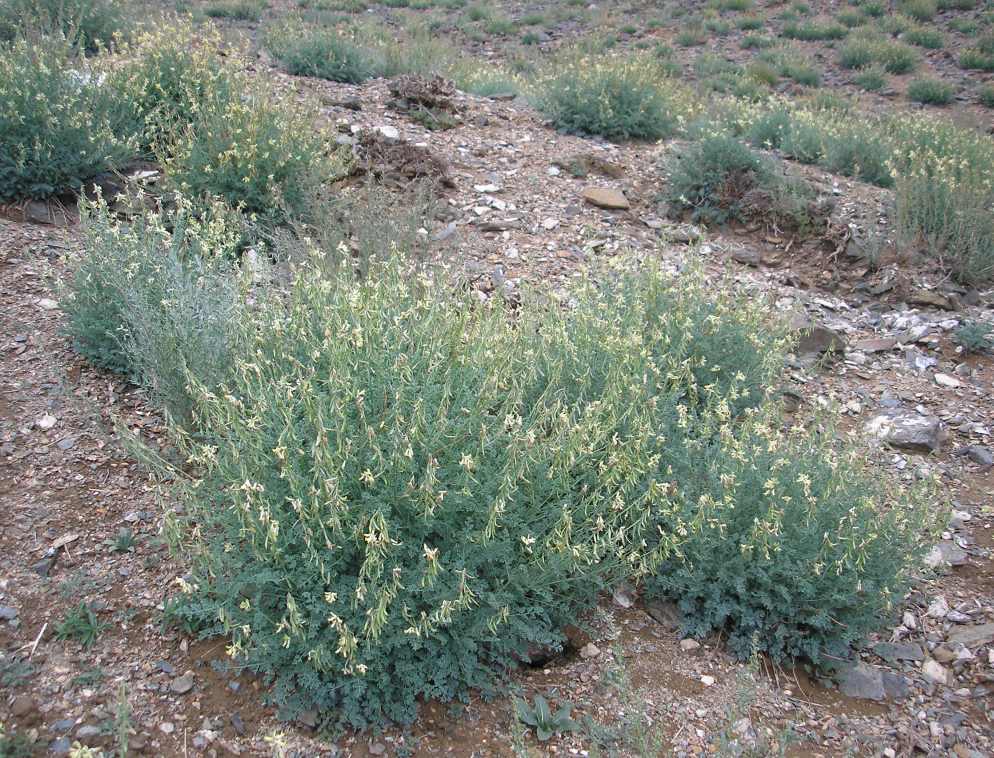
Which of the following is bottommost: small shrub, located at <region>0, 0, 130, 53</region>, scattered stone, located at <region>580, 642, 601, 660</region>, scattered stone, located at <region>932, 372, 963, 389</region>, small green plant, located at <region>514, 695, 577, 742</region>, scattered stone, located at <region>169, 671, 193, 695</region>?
scattered stone, located at <region>580, 642, 601, 660</region>

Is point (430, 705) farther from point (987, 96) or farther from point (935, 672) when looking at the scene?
point (987, 96)

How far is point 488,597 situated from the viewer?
8.45 ft

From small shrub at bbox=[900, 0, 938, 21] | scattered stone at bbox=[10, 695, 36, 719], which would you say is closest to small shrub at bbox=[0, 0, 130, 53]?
scattered stone at bbox=[10, 695, 36, 719]

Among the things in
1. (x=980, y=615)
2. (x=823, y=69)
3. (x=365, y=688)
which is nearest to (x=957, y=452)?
(x=980, y=615)

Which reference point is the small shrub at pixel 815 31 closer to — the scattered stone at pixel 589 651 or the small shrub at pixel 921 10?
the small shrub at pixel 921 10

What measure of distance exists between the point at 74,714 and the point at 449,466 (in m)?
1.36

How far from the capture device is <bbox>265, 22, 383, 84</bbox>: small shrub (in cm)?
802

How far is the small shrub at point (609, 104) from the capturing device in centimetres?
746

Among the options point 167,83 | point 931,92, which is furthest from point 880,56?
point 167,83

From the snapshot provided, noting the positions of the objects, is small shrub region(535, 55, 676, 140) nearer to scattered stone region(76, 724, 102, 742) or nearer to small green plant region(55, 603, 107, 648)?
small green plant region(55, 603, 107, 648)

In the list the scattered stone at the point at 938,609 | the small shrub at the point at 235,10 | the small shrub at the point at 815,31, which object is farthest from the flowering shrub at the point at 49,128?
the small shrub at the point at 815,31

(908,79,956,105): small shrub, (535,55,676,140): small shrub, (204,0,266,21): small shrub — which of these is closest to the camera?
(535,55,676,140): small shrub

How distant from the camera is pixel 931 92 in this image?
12773mm

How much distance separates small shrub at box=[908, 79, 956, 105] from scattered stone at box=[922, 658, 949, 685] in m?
12.2
